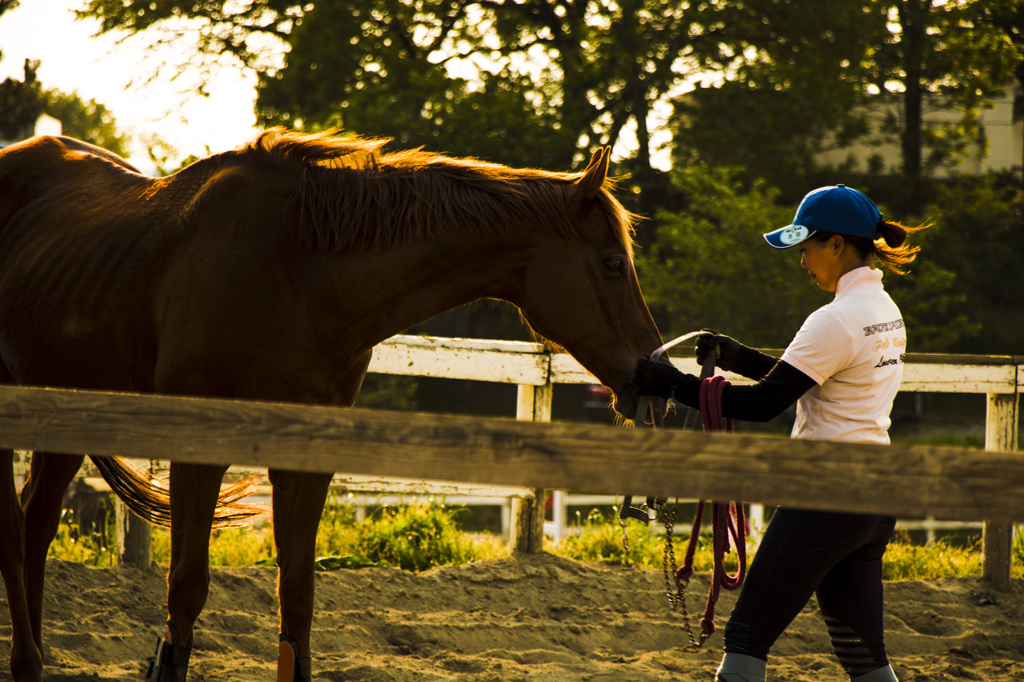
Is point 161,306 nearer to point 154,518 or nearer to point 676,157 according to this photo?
point 154,518

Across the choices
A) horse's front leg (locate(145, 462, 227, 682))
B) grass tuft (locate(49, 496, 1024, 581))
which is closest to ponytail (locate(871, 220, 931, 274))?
horse's front leg (locate(145, 462, 227, 682))

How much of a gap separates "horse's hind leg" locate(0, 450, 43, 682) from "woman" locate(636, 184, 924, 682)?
102 inches

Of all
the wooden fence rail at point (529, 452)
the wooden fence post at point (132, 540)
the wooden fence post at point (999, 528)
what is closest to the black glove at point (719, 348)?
the wooden fence rail at point (529, 452)

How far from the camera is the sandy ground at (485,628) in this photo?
3744 mm

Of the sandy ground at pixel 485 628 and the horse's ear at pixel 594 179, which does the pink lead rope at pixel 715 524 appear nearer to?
the horse's ear at pixel 594 179

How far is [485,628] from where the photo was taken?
4238 mm

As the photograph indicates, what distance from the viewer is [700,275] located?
15352 millimetres

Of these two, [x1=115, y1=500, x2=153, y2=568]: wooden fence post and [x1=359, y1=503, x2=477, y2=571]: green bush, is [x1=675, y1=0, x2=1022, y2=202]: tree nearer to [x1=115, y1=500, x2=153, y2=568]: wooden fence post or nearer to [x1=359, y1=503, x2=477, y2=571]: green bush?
[x1=359, y1=503, x2=477, y2=571]: green bush

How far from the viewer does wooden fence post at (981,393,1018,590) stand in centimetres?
510

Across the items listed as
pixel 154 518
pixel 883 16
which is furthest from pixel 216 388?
pixel 883 16

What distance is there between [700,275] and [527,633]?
11.9 metres

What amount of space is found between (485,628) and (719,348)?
2.21 metres

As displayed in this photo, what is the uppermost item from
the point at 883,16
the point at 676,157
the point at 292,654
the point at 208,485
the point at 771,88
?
the point at 883,16

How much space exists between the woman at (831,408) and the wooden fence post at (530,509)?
99.5 inches
